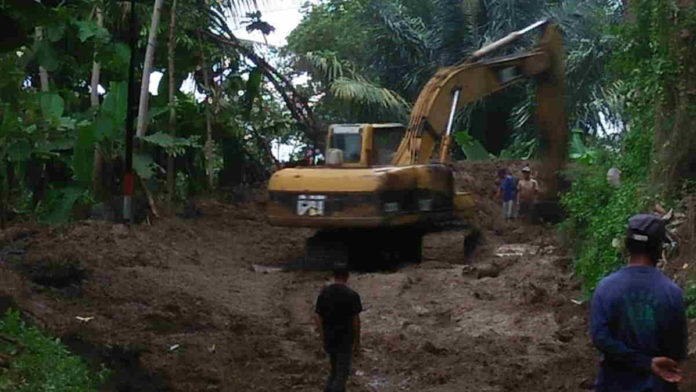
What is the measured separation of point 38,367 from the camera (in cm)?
888

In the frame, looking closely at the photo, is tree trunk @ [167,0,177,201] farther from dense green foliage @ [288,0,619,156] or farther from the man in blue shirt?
the man in blue shirt

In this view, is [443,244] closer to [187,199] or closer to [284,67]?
[187,199]

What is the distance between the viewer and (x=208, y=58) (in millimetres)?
24656

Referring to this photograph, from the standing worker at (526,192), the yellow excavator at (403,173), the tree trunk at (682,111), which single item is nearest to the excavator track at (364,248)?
the yellow excavator at (403,173)

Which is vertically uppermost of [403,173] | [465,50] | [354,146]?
[465,50]

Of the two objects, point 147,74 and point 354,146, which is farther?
point 147,74

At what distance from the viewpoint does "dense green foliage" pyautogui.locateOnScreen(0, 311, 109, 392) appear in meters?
8.52

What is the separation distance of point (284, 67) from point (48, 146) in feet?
69.7

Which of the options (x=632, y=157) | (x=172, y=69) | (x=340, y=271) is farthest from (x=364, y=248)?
(x=340, y=271)

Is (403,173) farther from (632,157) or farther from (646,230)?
(646,230)

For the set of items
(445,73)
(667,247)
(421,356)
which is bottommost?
(421,356)

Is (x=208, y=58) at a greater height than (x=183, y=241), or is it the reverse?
(x=208, y=58)

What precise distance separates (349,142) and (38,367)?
11.1 m

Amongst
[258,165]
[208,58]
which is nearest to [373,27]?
[258,165]
